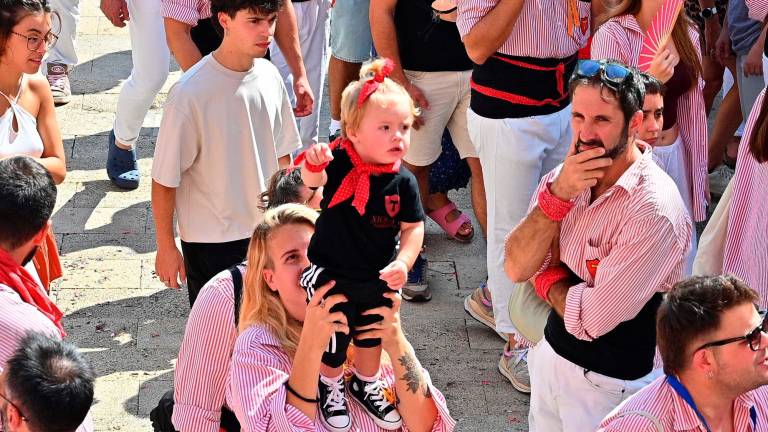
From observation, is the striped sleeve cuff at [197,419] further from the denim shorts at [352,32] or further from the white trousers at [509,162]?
the denim shorts at [352,32]

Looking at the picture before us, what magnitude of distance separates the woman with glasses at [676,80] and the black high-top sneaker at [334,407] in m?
1.99

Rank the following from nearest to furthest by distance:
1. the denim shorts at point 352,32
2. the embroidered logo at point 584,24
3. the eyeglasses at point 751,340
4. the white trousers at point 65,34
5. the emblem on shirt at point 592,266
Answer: the eyeglasses at point 751,340, the emblem on shirt at point 592,266, the embroidered logo at point 584,24, the denim shorts at point 352,32, the white trousers at point 65,34

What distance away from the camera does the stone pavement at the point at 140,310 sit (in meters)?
5.63

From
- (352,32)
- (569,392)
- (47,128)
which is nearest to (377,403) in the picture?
(569,392)

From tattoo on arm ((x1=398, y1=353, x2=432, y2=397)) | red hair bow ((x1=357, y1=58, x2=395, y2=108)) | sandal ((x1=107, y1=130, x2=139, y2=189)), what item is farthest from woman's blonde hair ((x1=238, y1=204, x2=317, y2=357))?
sandal ((x1=107, y1=130, x2=139, y2=189))

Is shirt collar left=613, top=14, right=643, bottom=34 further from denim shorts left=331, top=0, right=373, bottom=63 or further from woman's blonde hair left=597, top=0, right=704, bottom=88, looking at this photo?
denim shorts left=331, top=0, right=373, bottom=63

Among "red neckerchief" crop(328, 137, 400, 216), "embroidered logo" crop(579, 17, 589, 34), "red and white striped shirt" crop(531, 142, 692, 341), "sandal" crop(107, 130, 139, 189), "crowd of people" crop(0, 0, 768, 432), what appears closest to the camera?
"crowd of people" crop(0, 0, 768, 432)

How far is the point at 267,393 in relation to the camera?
361cm

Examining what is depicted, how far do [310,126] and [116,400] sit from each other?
8.41ft

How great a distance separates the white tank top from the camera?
5102 mm

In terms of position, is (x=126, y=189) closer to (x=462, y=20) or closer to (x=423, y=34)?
(x=423, y=34)

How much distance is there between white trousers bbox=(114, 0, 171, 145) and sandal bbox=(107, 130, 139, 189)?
227 mm

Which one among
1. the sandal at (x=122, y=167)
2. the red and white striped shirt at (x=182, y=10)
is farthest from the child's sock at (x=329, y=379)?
the sandal at (x=122, y=167)

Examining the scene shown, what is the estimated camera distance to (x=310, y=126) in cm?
752
